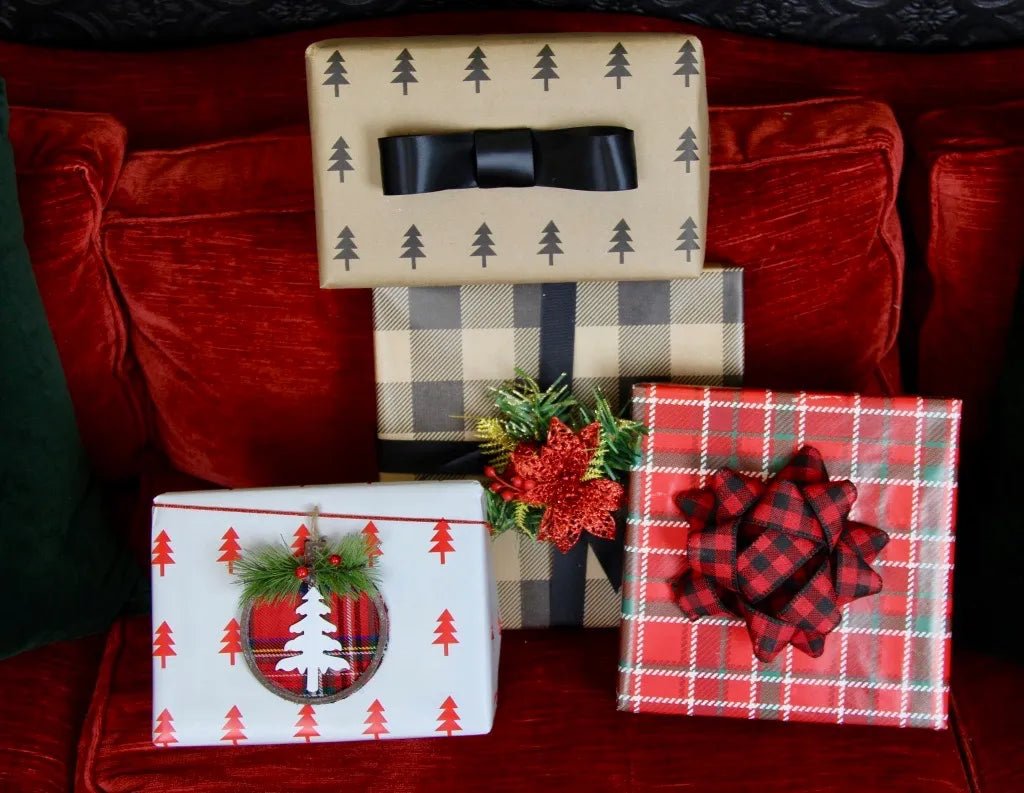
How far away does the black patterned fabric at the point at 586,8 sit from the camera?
1.15 metres

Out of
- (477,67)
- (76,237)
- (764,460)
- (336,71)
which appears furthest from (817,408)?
(76,237)

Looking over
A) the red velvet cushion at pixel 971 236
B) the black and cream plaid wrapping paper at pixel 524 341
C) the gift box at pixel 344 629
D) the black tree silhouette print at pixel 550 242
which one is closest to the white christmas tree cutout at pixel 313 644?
the gift box at pixel 344 629

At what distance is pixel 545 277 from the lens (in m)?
0.98

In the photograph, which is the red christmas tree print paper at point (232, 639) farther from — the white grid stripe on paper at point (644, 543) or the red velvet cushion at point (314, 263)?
the white grid stripe on paper at point (644, 543)

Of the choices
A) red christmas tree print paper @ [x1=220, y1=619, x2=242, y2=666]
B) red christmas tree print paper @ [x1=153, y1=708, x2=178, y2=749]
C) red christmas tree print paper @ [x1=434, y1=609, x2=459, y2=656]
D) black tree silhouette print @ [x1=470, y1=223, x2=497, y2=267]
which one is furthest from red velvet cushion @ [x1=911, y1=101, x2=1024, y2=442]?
red christmas tree print paper @ [x1=153, y1=708, x2=178, y2=749]

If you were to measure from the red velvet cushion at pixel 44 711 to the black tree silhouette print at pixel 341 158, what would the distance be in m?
0.67

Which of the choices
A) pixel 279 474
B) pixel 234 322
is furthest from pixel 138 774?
pixel 234 322

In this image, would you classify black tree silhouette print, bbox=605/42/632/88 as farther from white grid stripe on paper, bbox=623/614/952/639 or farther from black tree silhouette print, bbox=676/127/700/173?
white grid stripe on paper, bbox=623/614/952/639

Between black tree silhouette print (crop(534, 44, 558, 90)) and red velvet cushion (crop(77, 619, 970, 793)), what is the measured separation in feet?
2.30

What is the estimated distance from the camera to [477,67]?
94 cm

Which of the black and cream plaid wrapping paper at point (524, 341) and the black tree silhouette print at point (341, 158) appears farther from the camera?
the black and cream plaid wrapping paper at point (524, 341)

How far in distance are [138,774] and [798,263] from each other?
0.96 meters

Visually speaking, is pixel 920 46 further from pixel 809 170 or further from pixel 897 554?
pixel 897 554

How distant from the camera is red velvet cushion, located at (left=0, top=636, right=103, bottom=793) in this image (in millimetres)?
1021
